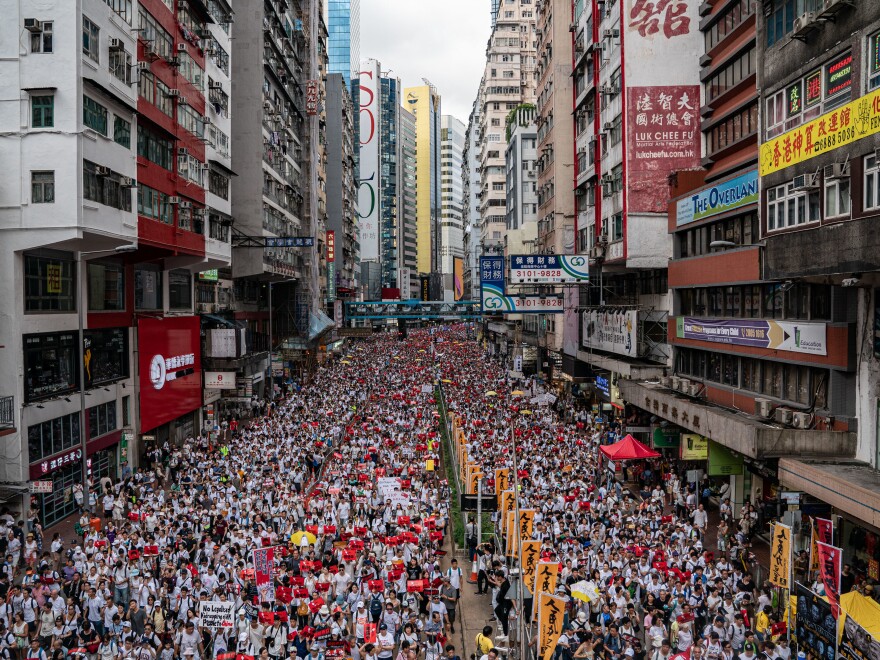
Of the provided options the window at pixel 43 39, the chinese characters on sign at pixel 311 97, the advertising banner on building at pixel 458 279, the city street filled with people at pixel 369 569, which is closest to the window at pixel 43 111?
the window at pixel 43 39

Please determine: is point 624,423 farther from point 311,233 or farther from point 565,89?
point 311,233

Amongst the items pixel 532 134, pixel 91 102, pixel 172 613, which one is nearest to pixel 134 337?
pixel 91 102

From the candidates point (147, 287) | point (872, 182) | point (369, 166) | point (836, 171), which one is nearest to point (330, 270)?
point (147, 287)

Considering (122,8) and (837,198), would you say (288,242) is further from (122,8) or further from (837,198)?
(837,198)

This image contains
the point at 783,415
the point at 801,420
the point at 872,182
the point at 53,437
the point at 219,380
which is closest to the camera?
the point at 872,182

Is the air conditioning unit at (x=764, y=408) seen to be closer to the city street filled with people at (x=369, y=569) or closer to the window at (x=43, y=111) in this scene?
the city street filled with people at (x=369, y=569)

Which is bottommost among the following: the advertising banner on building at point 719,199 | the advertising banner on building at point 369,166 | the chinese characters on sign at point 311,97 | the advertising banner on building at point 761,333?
the advertising banner on building at point 761,333
